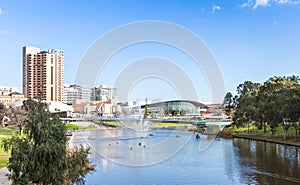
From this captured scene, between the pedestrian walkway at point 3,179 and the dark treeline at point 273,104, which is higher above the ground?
the dark treeline at point 273,104

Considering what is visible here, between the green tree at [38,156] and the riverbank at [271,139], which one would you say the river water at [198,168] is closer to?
the riverbank at [271,139]

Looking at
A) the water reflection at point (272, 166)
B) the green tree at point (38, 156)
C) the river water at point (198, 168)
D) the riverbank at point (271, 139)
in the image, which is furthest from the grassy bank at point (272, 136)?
the green tree at point (38, 156)

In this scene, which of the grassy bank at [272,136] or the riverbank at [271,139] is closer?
the riverbank at [271,139]

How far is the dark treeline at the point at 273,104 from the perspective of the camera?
56406 millimetres

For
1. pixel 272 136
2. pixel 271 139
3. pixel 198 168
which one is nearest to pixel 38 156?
pixel 198 168

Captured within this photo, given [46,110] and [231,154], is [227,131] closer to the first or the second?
[231,154]

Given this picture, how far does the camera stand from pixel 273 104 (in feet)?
209

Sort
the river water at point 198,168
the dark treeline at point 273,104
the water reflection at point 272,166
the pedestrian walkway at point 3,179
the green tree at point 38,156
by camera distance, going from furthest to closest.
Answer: the dark treeline at point 273,104 < the river water at point 198,168 < the water reflection at point 272,166 < the pedestrian walkway at point 3,179 < the green tree at point 38,156

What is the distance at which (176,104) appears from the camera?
7731 inches

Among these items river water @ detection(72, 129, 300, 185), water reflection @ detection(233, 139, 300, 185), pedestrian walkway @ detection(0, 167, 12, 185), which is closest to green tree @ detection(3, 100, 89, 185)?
pedestrian walkway @ detection(0, 167, 12, 185)

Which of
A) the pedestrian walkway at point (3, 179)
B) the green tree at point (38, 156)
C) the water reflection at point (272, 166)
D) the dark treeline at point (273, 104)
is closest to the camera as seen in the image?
the green tree at point (38, 156)

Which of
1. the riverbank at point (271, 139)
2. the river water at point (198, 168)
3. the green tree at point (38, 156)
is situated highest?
the green tree at point (38, 156)

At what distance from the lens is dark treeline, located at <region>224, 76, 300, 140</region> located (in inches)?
2221

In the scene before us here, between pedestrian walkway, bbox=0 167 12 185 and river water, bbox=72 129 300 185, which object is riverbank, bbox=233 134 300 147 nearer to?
river water, bbox=72 129 300 185
